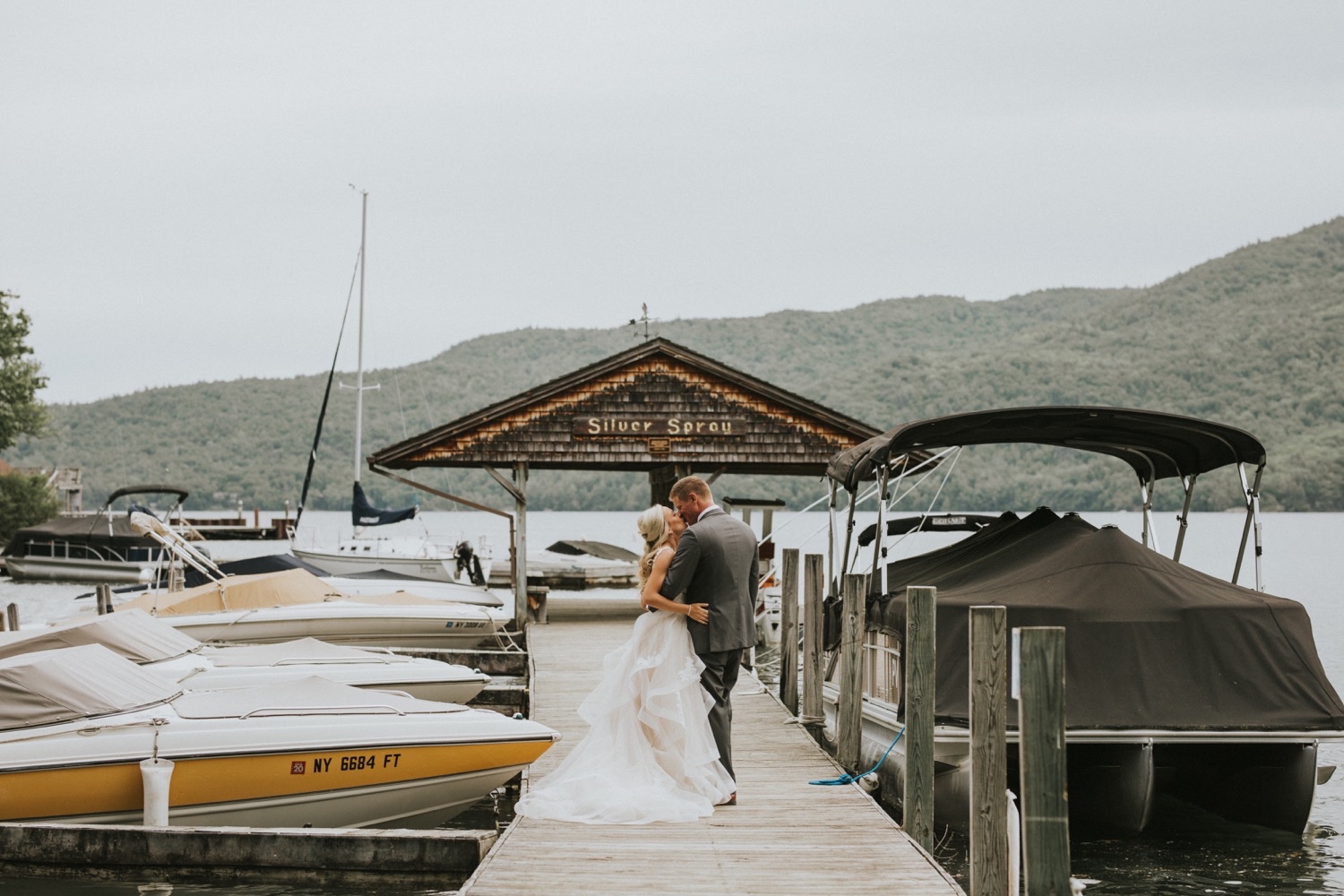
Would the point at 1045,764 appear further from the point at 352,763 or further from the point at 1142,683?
the point at 352,763

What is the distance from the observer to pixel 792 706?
592 inches

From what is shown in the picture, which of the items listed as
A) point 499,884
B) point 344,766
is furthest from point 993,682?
point 344,766

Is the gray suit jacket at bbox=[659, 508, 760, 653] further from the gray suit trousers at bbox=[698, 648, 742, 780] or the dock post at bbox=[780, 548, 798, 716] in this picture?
the dock post at bbox=[780, 548, 798, 716]

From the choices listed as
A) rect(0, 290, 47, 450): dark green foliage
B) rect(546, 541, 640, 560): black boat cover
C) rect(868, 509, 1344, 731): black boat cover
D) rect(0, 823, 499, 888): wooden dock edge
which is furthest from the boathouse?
rect(0, 290, 47, 450): dark green foliage

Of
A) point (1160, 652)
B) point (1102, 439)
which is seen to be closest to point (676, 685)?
point (1160, 652)

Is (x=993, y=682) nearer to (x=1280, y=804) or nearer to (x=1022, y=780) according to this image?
(x=1022, y=780)

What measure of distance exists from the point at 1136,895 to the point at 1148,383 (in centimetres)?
10600

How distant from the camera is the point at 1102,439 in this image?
14.4 m

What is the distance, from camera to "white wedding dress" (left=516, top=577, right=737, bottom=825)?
916 cm

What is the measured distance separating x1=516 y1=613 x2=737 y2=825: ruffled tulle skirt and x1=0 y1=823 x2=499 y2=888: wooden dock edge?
3.43ft

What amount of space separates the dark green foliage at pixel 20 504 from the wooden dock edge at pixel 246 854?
5835cm

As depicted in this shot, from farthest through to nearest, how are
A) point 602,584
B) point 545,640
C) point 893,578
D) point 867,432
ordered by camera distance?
point 602,584 < point 867,432 < point 545,640 < point 893,578

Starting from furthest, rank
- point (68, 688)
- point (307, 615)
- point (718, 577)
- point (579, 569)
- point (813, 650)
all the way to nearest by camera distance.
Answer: point (579, 569) → point (307, 615) → point (813, 650) → point (68, 688) → point (718, 577)

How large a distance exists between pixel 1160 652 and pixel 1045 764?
5140 mm
